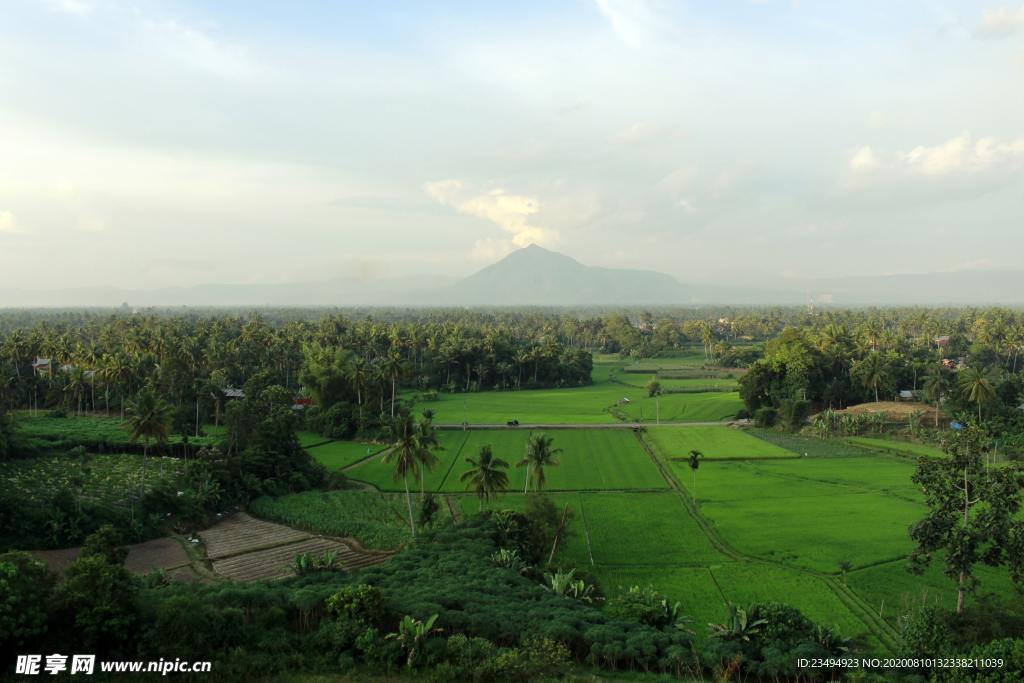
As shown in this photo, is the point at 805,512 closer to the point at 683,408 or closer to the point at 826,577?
the point at 826,577

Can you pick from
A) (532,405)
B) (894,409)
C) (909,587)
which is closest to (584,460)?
(909,587)

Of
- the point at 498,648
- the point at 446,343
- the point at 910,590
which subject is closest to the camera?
the point at 498,648

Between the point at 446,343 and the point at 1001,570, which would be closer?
the point at 1001,570

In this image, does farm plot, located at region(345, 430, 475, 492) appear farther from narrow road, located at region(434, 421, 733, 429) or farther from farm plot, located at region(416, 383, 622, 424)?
farm plot, located at region(416, 383, 622, 424)

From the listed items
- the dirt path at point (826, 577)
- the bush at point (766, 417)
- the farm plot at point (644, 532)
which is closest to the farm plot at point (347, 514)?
the farm plot at point (644, 532)

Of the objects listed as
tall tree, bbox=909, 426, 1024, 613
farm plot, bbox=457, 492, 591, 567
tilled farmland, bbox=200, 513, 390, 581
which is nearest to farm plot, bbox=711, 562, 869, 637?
tall tree, bbox=909, 426, 1024, 613

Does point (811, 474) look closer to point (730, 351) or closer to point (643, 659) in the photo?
point (643, 659)

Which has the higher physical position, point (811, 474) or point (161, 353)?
point (161, 353)

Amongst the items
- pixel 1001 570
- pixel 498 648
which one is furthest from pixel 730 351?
pixel 498 648
